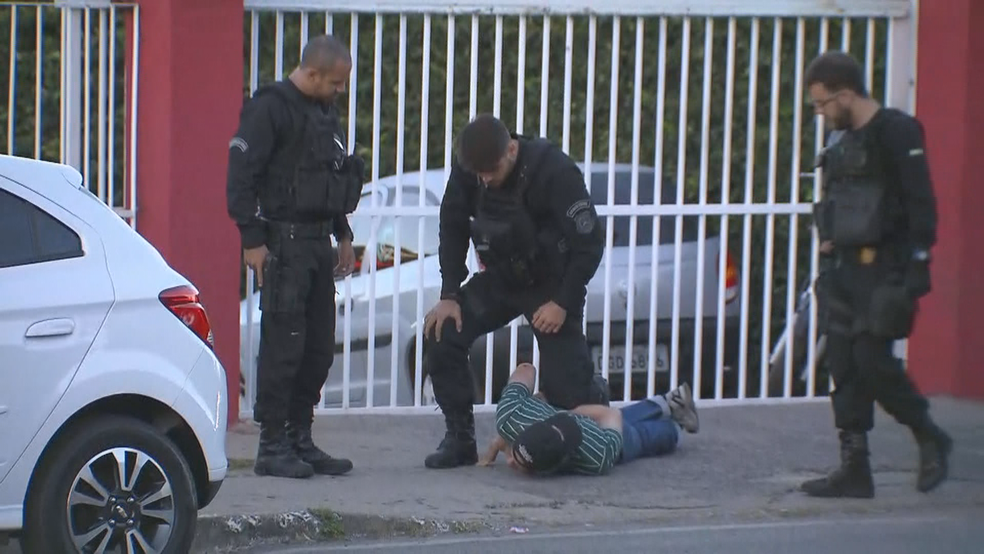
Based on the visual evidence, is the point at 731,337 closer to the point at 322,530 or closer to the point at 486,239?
the point at 486,239

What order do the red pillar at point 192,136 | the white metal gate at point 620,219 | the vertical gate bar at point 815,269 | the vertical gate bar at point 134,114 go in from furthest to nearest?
the vertical gate bar at point 815,269
the white metal gate at point 620,219
the vertical gate bar at point 134,114
the red pillar at point 192,136

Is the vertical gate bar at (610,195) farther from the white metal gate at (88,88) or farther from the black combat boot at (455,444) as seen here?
the white metal gate at (88,88)

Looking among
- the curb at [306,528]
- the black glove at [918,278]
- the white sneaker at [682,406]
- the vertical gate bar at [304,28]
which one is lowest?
the curb at [306,528]

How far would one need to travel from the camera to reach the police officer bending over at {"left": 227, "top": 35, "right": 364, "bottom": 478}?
701 centimetres

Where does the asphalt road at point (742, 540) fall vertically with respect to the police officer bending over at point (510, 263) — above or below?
below

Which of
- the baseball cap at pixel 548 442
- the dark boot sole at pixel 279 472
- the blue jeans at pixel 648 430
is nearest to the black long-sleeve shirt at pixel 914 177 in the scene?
the baseball cap at pixel 548 442

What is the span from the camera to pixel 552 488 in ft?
23.5

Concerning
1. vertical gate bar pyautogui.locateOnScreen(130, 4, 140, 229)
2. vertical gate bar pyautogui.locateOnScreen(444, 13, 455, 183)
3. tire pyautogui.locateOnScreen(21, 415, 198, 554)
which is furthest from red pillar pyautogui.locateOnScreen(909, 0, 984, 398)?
tire pyautogui.locateOnScreen(21, 415, 198, 554)

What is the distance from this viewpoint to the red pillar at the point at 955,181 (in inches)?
356

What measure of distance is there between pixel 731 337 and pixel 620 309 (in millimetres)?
768

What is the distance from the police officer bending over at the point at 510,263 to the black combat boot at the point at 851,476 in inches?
47.2

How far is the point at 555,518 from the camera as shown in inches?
262

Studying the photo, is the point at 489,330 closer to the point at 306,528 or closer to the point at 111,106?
the point at 306,528

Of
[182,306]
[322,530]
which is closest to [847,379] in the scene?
[322,530]
